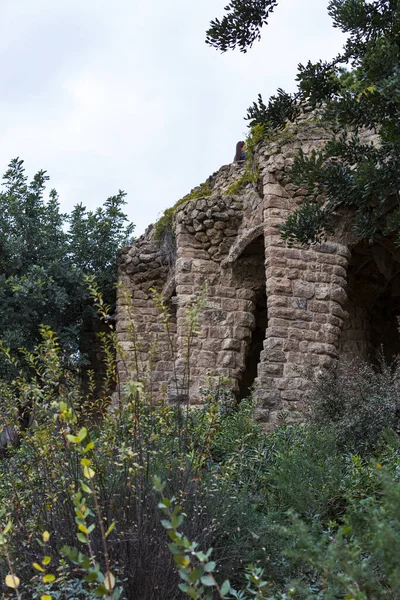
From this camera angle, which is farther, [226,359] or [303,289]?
[226,359]

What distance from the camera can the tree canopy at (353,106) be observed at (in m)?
5.98

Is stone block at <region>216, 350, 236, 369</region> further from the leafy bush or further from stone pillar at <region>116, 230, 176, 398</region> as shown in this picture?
the leafy bush

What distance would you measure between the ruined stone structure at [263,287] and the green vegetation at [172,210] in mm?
129

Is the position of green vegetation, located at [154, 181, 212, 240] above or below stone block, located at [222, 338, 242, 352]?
above

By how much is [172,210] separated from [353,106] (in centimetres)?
544

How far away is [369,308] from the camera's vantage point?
38.3 feet

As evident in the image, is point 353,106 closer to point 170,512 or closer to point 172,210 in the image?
point 170,512

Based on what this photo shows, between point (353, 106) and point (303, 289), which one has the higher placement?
point (353, 106)

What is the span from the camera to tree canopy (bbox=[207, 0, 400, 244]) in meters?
5.98

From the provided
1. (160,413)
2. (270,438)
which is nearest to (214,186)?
(270,438)

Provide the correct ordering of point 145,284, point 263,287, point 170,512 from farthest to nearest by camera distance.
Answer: point 145,284 < point 263,287 < point 170,512

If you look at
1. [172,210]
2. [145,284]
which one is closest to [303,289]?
[172,210]

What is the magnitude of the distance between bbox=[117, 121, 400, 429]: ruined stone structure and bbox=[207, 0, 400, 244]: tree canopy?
88cm

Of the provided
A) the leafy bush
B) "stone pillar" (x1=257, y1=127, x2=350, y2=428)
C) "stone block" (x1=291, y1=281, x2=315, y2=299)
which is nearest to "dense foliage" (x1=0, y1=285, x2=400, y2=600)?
the leafy bush
